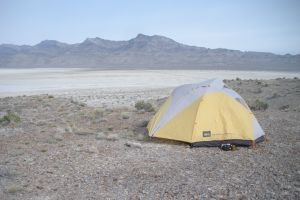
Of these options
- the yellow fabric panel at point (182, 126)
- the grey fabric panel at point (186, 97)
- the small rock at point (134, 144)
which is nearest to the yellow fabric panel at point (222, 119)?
the yellow fabric panel at point (182, 126)

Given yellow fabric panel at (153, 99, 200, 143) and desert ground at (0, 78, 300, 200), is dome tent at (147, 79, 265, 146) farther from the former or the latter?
desert ground at (0, 78, 300, 200)

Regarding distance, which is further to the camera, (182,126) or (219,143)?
(182,126)

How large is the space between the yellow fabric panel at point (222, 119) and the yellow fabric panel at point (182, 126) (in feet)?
0.50

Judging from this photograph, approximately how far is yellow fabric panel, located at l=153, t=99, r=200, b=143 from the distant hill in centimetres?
11325

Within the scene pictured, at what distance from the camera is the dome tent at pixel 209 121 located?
9195mm

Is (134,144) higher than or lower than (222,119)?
lower

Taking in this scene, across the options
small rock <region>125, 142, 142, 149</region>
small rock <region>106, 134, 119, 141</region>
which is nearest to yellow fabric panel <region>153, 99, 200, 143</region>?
small rock <region>125, 142, 142, 149</region>

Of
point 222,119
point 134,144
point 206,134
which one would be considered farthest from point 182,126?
point 134,144

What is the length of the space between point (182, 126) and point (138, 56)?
456 ft

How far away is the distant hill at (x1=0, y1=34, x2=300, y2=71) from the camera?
428 ft

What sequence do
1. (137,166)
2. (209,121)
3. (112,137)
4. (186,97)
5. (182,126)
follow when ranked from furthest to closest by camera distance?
1. (112,137)
2. (186,97)
3. (182,126)
4. (209,121)
5. (137,166)

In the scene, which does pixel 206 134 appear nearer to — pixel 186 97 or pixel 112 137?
pixel 186 97

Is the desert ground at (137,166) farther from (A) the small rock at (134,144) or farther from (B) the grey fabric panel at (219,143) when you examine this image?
(B) the grey fabric panel at (219,143)

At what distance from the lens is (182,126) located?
9.62 metres
